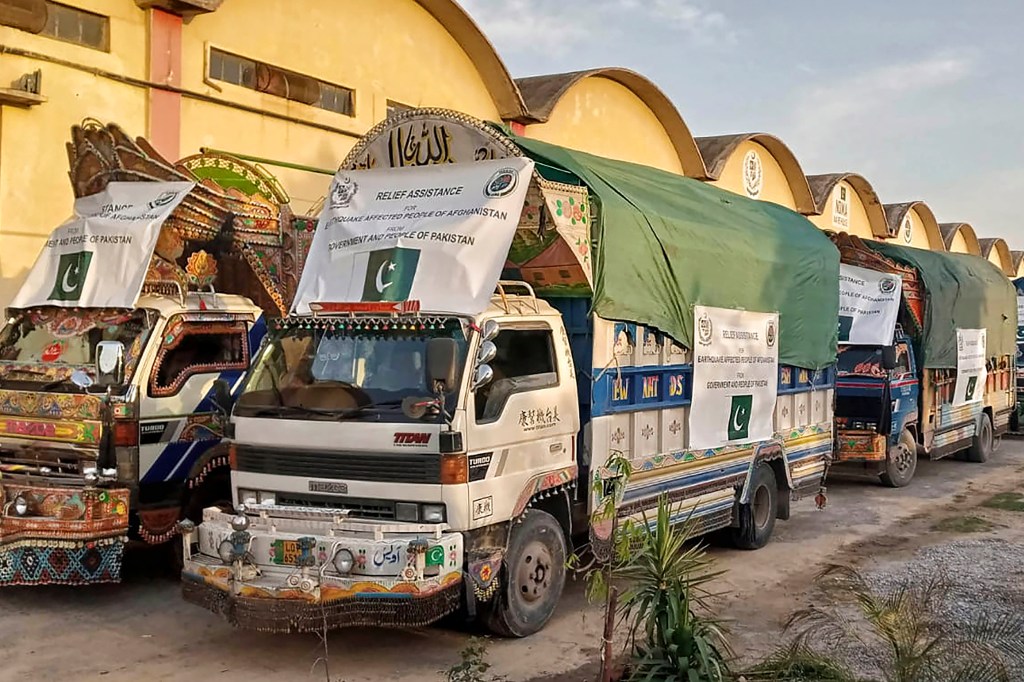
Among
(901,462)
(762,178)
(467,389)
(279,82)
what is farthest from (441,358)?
(762,178)

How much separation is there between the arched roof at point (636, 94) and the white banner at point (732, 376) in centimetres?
998

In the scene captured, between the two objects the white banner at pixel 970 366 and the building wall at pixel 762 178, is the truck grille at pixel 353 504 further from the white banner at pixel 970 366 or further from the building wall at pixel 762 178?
the building wall at pixel 762 178

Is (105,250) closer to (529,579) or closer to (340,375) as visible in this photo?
(340,375)

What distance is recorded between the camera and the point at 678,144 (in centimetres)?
2408

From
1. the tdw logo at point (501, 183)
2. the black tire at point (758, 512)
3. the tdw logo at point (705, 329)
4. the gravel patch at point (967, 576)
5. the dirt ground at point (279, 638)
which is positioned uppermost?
the tdw logo at point (501, 183)

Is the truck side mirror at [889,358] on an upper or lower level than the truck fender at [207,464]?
upper

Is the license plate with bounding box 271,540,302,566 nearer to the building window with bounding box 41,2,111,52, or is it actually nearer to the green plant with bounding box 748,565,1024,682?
the green plant with bounding box 748,565,1024,682

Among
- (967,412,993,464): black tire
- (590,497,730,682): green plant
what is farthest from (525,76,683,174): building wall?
(590,497,730,682): green plant

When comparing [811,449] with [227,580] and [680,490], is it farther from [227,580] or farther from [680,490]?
[227,580]

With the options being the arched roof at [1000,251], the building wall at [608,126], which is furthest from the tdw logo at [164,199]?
the arched roof at [1000,251]

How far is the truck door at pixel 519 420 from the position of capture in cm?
642

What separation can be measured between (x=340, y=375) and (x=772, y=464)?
5.42m

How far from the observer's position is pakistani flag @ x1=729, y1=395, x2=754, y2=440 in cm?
935

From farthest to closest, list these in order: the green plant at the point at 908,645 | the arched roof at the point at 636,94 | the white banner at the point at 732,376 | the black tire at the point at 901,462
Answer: the arched roof at the point at 636,94 → the black tire at the point at 901,462 → the white banner at the point at 732,376 → the green plant at the point at 908,645
